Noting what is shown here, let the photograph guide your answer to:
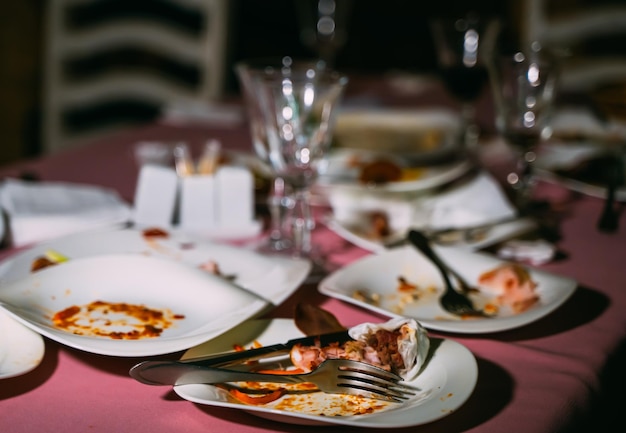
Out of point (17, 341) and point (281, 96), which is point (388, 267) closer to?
point (281, 96)

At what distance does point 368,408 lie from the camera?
549mm

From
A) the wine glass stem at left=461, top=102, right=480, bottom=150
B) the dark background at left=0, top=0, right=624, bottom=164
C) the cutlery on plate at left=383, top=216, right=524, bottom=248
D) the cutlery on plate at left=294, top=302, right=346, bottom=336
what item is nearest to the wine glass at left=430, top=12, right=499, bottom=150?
the wine glass stem at left=461, top=102, right=480, bottom=150

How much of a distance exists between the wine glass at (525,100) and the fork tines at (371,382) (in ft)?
1.88

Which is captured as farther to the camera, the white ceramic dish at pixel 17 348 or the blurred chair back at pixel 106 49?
the blurred chair back at pixel 106 49

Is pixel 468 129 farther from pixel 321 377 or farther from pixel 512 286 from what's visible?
pixel 321 377

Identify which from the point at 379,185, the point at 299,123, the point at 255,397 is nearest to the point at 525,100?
the point at 379,185

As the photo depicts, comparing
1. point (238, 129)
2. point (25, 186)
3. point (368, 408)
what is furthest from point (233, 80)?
point (368, 408)

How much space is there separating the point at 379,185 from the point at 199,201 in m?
0.26

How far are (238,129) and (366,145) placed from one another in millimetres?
323

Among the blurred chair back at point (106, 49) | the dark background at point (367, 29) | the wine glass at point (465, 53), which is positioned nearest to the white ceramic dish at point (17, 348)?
the wine glass at point (465, 53)

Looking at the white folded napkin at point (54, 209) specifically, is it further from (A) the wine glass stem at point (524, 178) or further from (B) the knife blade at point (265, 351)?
(A) the wine glass stem at point (524, 178)

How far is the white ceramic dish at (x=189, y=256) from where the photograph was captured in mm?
758

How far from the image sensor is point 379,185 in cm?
109

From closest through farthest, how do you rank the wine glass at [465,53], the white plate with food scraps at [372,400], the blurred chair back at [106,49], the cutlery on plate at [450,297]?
the white plate with food scraps at [372,400], the cutlery on plate at [450,297], the wine glass at [465,53], the blurred chair back at [106,49]
